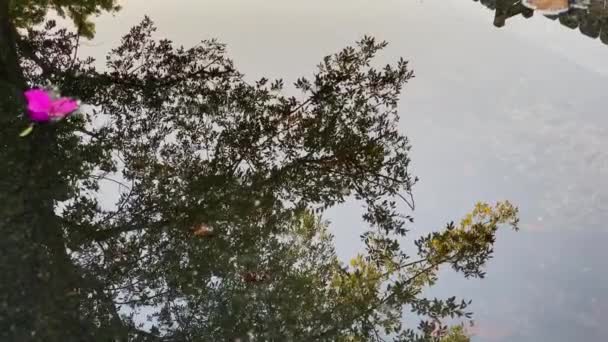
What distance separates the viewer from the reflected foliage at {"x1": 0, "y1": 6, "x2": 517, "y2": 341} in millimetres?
5430

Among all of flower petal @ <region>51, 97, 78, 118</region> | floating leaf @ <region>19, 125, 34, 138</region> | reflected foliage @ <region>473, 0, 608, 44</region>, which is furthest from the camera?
flower petal @ <region>51, 97, 78, 118</region>

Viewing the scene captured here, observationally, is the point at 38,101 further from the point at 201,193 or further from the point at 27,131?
the point at 201,193

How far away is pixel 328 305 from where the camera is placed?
23.8 feet

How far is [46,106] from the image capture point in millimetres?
5641

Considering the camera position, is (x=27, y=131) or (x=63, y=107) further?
(x=63, y=107)

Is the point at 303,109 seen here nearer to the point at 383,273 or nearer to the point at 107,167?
the point at 107,167

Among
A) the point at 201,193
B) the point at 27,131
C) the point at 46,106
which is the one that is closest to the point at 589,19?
the point at 201,193

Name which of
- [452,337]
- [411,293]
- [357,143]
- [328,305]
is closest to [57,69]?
[357,143]

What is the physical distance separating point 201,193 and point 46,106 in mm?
1932

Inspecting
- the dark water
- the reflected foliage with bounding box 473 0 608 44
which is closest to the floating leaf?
the dark water

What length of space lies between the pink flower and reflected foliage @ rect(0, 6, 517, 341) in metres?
0.13

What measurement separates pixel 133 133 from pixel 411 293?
418cm

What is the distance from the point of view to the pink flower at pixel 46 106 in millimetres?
5355

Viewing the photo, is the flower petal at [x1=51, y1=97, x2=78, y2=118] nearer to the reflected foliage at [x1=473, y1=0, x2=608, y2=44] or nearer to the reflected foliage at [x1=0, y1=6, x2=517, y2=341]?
the reflected foliage at [x1=0, y1=6, x2=517, y2=341]
